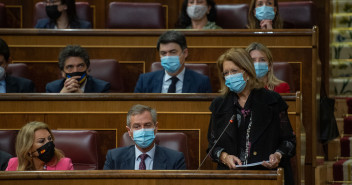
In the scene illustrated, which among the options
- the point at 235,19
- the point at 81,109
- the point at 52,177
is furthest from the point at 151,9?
the point at 52,177

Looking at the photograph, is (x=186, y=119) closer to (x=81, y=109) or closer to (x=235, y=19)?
(x=81, y=109)

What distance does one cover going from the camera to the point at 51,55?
2.55 meters

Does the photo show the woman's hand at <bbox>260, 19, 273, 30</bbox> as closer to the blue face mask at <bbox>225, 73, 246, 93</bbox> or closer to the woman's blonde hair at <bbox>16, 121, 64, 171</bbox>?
the blue face mask at <bbox>225, 73, 246, 93</bbox>

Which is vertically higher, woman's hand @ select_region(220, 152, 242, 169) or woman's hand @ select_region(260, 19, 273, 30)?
woman's hand @ select_region(260, 19, 273, 30)

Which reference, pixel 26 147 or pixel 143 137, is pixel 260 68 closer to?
pixel 143 137

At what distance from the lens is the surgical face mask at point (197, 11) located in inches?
106

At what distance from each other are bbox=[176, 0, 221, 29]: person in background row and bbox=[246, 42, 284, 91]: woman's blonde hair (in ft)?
2.24

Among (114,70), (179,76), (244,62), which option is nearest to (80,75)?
(114,70)

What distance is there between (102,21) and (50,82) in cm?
83

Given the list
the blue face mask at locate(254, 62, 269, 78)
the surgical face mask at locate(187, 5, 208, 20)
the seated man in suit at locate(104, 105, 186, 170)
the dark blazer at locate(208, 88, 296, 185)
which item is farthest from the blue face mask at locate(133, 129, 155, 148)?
the surgical face mask at locate(187, 5, 208, 20)

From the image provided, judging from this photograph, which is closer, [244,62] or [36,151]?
[244,62]

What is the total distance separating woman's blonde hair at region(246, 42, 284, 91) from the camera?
2.04 m

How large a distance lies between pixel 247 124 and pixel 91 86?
72 centimetres

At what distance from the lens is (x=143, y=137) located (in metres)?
1.79
